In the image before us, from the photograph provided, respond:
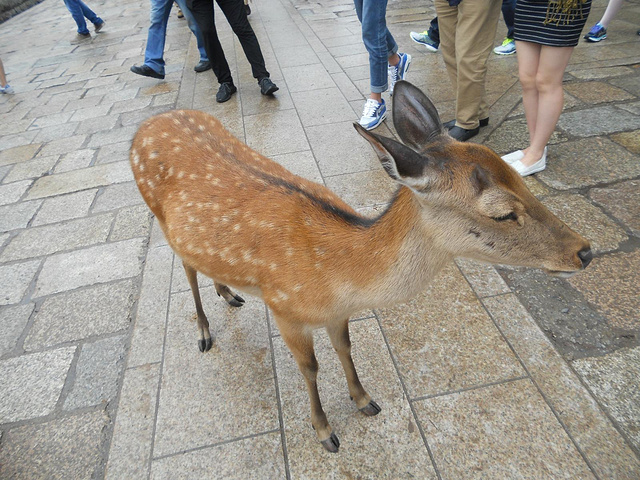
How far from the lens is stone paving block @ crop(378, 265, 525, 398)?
7.19 ft

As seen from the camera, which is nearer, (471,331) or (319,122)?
(471,331)

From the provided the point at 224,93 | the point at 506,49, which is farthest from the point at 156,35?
the point at 506,49

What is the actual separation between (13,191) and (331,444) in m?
4.41

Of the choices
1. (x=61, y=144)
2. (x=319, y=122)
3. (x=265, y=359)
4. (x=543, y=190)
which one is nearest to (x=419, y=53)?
(x=319, y=122)

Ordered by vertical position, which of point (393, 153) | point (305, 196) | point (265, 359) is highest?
point (393, 153)

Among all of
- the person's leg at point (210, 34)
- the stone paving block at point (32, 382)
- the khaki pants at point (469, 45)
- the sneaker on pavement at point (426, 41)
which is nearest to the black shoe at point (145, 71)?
the person's leg at point (210, 34)

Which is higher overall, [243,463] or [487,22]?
[487,22]

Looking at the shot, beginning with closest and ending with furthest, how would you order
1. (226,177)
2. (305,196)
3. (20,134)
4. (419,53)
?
1. (305,196)
2. (226,177)
3. (20,134)
4. (419,53)

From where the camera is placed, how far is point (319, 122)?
4.89 meters

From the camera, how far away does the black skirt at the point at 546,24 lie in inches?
111

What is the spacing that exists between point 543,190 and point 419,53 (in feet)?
13.0

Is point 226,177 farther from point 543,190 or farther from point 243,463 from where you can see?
point 543,190

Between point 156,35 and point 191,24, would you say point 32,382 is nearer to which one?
point 191,24

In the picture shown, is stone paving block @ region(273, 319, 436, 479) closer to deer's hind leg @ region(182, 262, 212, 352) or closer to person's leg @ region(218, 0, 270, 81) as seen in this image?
deer's hind leg @ region(182, 262, 212, 352)
